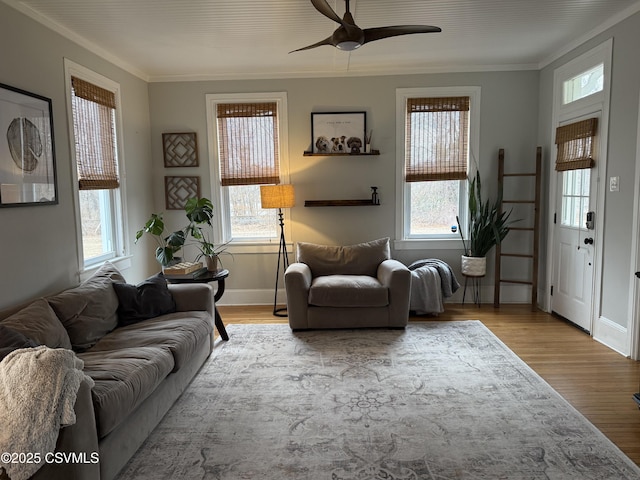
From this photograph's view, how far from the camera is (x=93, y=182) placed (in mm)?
3848

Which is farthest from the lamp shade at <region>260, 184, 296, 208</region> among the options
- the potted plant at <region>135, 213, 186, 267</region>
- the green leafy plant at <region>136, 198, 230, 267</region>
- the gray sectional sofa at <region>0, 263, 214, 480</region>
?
the gray sectional sofa at <region>0, 263, 214, 480</region>

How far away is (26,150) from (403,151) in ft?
11.8

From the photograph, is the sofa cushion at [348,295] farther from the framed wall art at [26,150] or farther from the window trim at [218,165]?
the framed wall art at [26,150]

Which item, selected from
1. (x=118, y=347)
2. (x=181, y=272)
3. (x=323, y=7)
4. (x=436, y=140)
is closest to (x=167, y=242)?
(x=181, y=272)

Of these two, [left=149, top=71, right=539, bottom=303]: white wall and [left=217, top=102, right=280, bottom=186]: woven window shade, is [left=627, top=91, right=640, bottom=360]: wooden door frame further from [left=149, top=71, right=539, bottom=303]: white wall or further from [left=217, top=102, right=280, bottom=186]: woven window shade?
[left=217, top=102, right=280, bottom=186]: woven window shade

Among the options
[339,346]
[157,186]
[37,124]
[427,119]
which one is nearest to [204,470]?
[339,346]

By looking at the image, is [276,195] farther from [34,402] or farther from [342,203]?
[34,402]

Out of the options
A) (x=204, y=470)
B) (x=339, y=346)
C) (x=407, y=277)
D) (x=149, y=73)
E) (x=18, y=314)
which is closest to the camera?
(x=204, y=470)

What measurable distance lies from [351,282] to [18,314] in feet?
8.62

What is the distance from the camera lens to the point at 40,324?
2.47m

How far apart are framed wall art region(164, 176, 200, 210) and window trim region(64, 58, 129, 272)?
2.43ft

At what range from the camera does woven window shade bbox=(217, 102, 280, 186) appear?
16.5 ft

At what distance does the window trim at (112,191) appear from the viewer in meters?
3.53

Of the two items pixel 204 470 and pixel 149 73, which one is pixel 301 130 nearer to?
pixel 149 73
